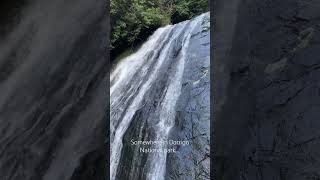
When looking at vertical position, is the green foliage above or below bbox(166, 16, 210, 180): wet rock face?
above

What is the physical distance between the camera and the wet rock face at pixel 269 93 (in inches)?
119

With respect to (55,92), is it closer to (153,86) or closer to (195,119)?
(153,86)

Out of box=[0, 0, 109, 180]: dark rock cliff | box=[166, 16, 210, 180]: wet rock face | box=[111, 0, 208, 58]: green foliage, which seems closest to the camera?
box=[0, 0, 109, 180]: dark rock cliff

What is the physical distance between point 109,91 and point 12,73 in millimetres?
524

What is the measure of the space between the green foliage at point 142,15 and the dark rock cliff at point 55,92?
207 mm

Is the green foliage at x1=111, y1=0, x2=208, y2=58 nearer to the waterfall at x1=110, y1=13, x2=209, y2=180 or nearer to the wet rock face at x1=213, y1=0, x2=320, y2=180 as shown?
the waterfall at x1=110, y1=13, x2=209, y2=180

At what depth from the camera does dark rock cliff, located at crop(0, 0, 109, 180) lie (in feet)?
9.77

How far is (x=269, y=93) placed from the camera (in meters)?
3.10

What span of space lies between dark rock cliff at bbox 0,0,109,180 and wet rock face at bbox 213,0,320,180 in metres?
0.66

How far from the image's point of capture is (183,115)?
3.34 m

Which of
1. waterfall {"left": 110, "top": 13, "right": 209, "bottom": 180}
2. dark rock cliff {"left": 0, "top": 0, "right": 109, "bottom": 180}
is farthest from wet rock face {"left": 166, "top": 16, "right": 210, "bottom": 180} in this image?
dark rock cliff {"left": 0, "top": 0, "right": 109, "bottom": 180}

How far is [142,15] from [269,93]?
92 centimetres

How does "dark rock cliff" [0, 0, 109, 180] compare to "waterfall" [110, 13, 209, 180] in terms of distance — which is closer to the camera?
"dark rock cliff" [0, 0, 109, 180]

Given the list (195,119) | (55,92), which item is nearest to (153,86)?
(195,119)
